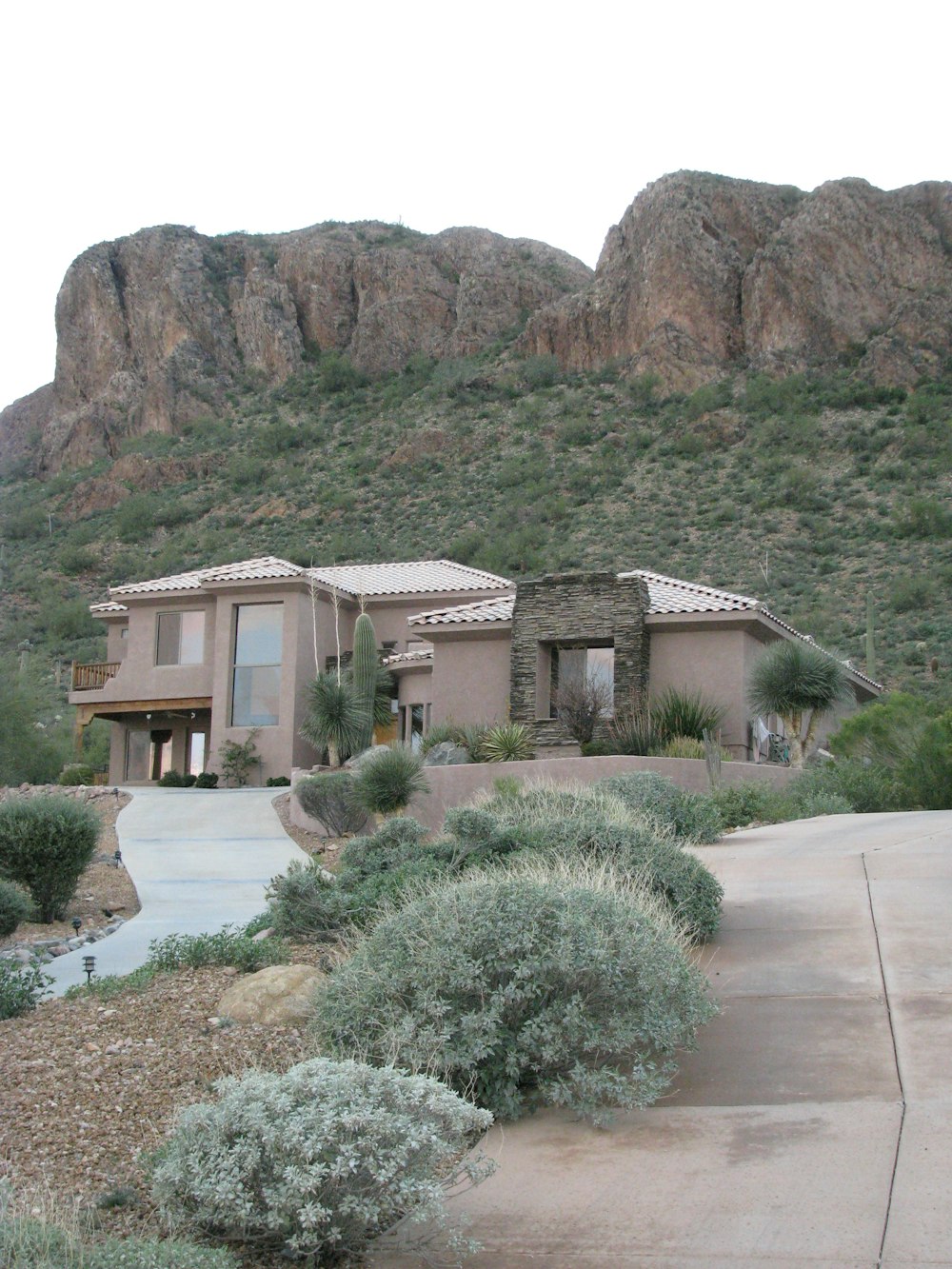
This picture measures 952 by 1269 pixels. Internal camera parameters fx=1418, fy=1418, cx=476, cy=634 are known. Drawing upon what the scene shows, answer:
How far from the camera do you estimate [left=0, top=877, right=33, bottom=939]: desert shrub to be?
1336cm

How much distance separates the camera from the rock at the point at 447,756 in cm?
2598

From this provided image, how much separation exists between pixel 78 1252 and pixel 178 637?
3107 centimetres

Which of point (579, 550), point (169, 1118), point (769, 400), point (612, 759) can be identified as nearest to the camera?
point (169, 1118)

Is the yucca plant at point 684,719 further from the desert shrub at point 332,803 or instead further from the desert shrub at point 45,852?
the desert shrub at point 45,852

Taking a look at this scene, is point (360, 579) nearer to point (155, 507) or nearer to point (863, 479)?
point (863, 479)

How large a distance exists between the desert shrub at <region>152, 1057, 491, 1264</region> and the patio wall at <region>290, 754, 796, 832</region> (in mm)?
A: 16623

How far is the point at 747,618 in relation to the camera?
88.7 feet

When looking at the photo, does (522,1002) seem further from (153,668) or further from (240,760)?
(153,668)

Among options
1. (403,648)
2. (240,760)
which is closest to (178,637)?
(240,760)

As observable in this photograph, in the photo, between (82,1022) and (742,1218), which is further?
(82,1022)

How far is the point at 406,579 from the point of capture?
121ft

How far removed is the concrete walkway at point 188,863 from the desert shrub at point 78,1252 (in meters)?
5.48

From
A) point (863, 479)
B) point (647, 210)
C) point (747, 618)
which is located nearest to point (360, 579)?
point (747, 618)

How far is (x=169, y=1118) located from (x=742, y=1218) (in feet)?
9.25
